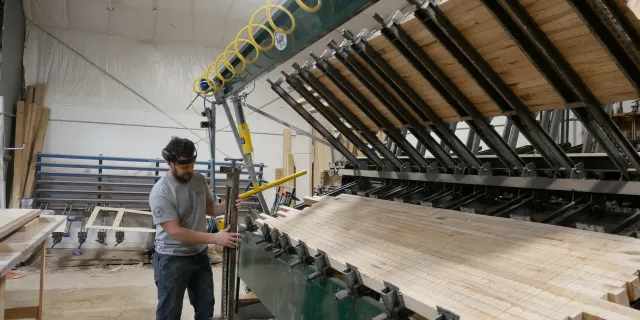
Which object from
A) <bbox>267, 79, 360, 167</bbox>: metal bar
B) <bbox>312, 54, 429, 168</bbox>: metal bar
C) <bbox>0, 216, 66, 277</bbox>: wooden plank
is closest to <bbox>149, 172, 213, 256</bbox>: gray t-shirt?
<bbox>0, 216, 66, 277</bbox>: wooden plank

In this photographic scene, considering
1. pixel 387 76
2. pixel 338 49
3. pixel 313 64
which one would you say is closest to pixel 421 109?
pixel 387 76

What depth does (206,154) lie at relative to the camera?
719 centimetres

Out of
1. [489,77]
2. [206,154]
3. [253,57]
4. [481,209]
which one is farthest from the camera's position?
[206,154]

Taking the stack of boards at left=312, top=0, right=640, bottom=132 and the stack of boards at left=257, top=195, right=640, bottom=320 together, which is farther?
the stack of boards at left=312, top=0, right=640, bottom=132

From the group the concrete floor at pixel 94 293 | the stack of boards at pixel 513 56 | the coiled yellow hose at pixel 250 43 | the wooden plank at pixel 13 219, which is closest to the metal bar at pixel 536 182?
Answer: the stack of boards at pixel 513 56

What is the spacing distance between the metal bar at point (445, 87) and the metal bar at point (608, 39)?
0.81 m

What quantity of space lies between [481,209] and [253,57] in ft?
6.30

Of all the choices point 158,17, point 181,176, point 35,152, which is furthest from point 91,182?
point 181,176

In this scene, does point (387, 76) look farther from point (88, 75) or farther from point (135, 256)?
point (88, 75)

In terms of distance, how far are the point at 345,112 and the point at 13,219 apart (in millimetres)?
2466

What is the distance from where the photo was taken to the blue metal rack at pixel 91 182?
606cm

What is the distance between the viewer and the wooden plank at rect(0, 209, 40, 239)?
242cm

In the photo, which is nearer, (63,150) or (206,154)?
(63,150)

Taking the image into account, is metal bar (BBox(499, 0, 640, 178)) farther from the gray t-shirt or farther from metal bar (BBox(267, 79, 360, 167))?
the gray t-shirt
